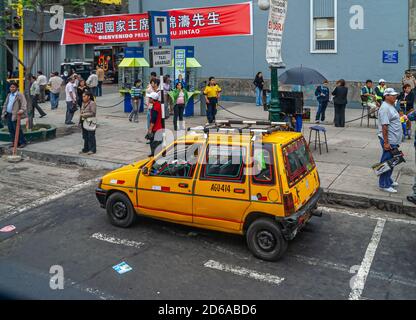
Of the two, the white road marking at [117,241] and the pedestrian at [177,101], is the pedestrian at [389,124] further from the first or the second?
the pedestrian at [177,101]

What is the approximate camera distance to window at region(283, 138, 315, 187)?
667 cm


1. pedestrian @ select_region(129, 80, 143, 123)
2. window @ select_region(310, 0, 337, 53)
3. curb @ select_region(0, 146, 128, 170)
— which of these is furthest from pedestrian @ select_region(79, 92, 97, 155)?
window @ select_region(310, 0, 337, 53)

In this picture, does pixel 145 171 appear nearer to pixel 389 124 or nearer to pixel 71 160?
pixel 389 124

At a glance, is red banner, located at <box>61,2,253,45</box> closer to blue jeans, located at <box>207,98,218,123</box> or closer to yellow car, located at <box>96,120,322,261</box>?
blue jeans, located at <box>207,98,218,123</box>

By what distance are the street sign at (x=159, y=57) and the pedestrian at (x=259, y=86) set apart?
11.9m

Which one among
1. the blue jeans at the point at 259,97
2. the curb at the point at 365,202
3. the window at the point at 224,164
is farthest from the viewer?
the blue jeans at the point at 259,97

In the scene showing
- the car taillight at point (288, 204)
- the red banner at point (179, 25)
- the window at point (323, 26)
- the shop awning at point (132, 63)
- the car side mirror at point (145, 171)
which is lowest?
the car taillight at point (288, 204)

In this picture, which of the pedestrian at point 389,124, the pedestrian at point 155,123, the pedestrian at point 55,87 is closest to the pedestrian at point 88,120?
the pedestrian at point 155,123

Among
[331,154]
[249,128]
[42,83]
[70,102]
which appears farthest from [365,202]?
[42,83]

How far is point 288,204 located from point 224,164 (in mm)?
1108

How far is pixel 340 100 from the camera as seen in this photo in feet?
53.5

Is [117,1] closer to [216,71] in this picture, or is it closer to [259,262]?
[216,71]

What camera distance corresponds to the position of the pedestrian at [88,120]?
41.6 feet

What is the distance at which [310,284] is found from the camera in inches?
235
